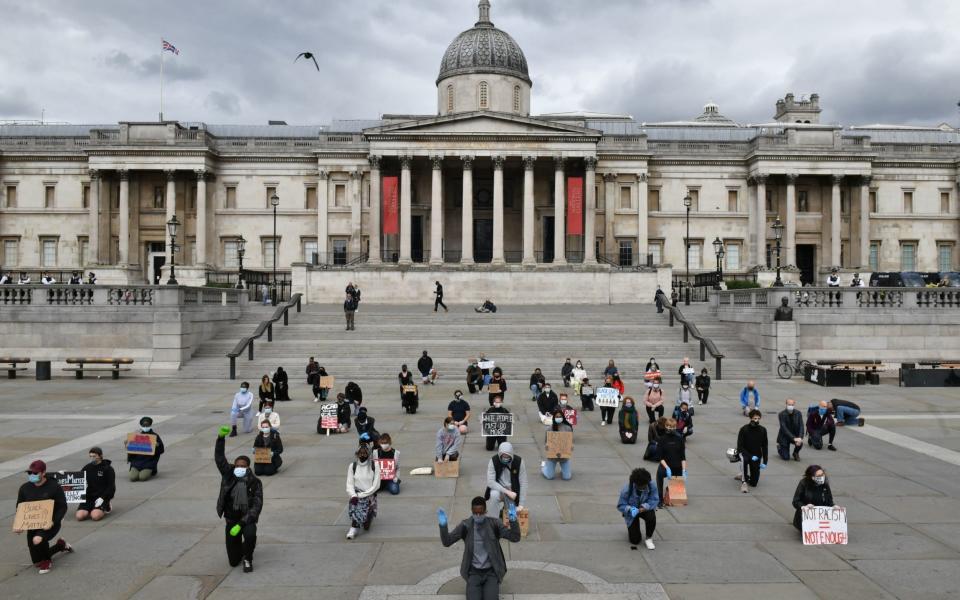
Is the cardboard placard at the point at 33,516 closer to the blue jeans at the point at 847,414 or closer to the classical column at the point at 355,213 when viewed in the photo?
the blue jeans at the point at 847,414

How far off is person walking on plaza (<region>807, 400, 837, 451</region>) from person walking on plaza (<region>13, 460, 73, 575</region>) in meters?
14.8

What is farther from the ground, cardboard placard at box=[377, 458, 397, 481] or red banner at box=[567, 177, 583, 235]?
red banner at box=[567, 177, 583, 235]

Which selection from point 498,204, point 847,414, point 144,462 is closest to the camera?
point 144,462

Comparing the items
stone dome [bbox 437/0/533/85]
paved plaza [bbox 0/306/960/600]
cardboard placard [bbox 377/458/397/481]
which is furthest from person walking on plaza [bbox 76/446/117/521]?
stone dome [bbox 437/0/533/85]

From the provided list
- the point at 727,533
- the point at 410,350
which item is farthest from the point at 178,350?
the point at 727,533

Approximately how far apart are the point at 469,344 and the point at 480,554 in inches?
1035

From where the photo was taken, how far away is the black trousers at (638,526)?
414 inches

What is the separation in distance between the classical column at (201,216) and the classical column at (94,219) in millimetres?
8015

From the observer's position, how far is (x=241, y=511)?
9797 millimetres

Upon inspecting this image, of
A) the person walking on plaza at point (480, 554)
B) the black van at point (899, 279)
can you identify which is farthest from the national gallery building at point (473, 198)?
the person walking on plaza at point (480, 554)

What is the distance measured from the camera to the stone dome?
61.1m

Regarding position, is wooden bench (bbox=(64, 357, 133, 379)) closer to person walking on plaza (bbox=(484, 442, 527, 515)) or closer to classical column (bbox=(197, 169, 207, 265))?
person walking on plaza (bbox=(484, 442, 527, 515))

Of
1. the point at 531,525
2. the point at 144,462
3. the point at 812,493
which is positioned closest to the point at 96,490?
the point at 144,462

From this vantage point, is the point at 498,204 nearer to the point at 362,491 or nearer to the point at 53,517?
the point at 362,491
